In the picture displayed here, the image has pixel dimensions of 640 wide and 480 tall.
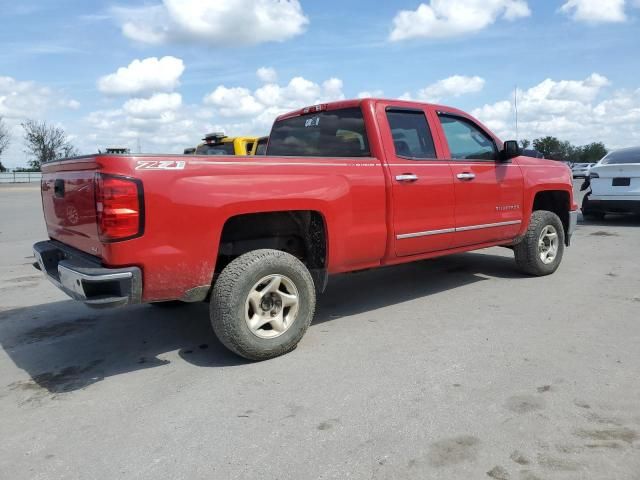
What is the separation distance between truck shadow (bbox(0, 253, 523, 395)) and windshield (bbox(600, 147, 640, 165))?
6084mm

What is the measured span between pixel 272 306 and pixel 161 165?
1.31m

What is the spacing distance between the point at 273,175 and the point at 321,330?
58.1 inches

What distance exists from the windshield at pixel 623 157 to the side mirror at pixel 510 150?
6604 mm

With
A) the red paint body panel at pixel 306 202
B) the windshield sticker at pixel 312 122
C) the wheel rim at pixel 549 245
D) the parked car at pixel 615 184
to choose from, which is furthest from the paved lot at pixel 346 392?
the parked car at pixel 615 184

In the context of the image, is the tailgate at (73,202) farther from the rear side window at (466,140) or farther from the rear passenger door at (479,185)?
the rear side window at (466,140)

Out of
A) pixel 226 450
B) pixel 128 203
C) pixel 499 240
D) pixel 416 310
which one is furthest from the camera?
pixel 499 240

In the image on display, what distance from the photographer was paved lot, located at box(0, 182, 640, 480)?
2562 millimetres

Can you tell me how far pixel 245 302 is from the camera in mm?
3693

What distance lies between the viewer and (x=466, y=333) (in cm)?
431

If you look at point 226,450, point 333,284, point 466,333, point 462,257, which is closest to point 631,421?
point 466,333

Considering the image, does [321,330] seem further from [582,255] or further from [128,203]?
[582,255]

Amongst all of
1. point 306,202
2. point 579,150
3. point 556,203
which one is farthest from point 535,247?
point 579,150

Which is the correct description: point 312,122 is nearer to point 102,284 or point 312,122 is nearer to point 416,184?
point 416,184

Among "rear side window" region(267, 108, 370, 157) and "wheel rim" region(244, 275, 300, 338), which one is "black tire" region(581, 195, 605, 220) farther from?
"wheel rim" region(244, 275, 300, 338)
